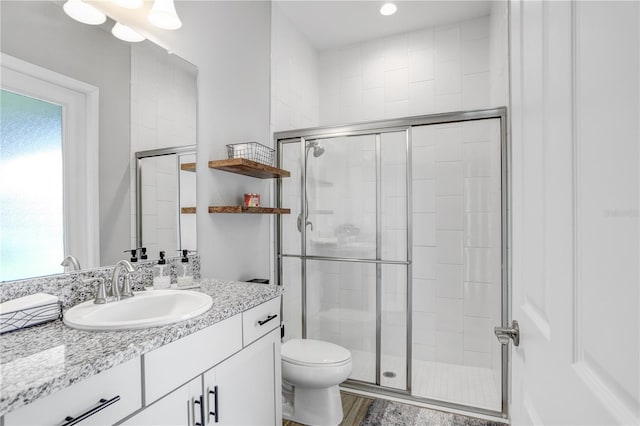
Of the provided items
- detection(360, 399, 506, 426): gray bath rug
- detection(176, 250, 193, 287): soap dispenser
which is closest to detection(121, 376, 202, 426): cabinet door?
detection(176, 250, 193, 287): soap dispenser

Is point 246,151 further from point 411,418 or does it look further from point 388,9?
point 411,418

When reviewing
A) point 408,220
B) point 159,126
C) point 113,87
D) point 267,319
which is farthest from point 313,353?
point 113,87

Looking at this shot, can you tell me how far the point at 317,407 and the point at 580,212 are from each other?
5.96 feet

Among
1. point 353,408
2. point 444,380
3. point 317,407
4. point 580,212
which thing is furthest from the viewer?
point 444,380

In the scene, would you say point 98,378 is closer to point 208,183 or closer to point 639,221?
point 639,221

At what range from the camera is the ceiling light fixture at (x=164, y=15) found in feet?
4.93

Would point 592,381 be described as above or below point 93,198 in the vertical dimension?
below

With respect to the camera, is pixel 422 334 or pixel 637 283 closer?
pixel 637 283

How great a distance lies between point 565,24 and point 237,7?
2.12 m

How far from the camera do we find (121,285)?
1.40 m

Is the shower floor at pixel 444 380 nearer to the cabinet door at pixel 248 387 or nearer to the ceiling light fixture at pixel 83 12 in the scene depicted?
the cabinet door at pixel 248 387

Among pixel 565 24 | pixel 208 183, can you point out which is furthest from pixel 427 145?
pixel 565 24

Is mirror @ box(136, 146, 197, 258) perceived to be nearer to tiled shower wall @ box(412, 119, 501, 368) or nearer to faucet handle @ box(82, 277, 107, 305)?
faucet handle @ box(82, 277, 107, 305)

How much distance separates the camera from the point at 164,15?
1.53 metres
